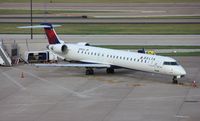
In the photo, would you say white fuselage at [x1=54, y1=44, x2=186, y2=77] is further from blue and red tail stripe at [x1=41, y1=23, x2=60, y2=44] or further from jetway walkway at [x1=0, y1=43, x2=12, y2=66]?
jetway walkway at [x1=0, y1=43, x2=12, y2=66]

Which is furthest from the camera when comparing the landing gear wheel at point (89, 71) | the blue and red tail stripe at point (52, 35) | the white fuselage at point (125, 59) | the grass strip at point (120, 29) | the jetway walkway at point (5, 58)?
the grass strip at point (120, 29)

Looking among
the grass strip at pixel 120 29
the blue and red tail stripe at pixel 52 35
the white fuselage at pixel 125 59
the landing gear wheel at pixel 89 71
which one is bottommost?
the landing gear wheel at pixel 89 71

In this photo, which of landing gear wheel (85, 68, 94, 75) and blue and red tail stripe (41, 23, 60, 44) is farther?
blue and red tail stripe (41, 23, 60, 44)

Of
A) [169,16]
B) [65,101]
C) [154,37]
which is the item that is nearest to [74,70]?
[65,101]

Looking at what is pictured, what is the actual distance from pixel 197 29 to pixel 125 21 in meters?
15.8

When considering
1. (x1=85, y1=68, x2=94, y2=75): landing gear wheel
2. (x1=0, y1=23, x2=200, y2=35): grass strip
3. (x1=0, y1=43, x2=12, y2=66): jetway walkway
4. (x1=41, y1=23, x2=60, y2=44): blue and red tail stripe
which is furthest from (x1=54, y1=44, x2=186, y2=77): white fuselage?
(x1=0, y1=23, x2=200, y2=35): grass strip

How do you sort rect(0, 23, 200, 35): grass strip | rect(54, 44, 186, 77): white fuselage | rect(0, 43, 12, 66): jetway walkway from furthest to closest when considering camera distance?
rect(0, 23, 200, 35): grass strip < rect(0, 43, 12, 66): jetway walkway < rect(54, 44, 186, 77): white fuselage

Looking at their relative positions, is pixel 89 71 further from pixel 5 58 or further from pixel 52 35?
pixel 5 58

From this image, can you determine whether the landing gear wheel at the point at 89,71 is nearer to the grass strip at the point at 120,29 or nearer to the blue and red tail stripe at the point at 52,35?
the blue and red tail stripe at the point at 52,35

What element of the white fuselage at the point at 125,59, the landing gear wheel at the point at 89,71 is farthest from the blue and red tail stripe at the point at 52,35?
the landing gear wheel at the point at 89,71

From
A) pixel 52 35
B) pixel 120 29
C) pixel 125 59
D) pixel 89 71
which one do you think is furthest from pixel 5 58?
pixel 120 29

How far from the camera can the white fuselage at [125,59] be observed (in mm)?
50594

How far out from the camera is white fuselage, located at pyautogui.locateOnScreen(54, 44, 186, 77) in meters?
50.6

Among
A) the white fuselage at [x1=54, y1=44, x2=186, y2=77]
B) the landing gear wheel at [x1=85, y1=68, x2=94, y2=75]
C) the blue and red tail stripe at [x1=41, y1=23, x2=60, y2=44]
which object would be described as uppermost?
the blue and red tail stripe at [x1=41, y1=23, x2=60, y2=44]
